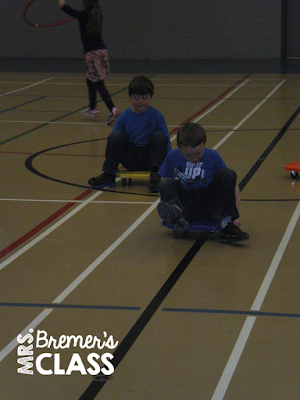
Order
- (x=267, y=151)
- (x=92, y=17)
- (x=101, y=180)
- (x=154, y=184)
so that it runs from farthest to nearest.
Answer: (x=92, y=17) → (x=267, y=151) → (x=101, y=180) → (x=154, y=184)

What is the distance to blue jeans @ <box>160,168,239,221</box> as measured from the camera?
158 inches

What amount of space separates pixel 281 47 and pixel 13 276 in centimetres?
1252

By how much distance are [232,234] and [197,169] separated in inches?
17.2

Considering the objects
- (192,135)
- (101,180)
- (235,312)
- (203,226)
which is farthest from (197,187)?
(101,180)

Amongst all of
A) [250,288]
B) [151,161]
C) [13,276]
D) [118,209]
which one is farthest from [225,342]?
[151,161]

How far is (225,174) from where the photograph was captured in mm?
4004

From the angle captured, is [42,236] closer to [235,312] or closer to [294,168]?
[235,312]

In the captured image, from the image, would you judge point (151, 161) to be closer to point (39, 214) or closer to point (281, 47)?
point (39, 214)

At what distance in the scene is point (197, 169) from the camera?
163 inches

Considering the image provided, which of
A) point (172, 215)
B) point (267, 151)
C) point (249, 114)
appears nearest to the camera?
point (172, 215)

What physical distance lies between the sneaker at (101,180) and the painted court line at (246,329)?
5.37 feet

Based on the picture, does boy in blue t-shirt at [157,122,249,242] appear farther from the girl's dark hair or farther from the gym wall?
the gym wall

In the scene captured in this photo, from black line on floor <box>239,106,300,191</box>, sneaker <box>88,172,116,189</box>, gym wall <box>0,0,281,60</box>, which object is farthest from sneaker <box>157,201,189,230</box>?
gym wall <box>0,0,281,60</box>

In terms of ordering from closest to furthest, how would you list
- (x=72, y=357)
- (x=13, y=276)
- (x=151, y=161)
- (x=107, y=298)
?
1. (x=72, y=357)
2. (x=107, y=298)
3. (x=13, y=276)
4. (x=151, y=161)
